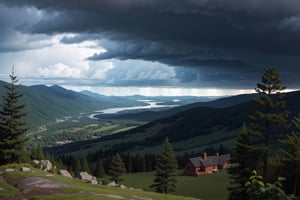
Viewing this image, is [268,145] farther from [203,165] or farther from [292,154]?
[203,165]

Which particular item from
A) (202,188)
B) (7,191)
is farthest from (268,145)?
(202,188)

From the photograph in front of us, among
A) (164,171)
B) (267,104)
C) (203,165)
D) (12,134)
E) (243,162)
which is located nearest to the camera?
(267,104)

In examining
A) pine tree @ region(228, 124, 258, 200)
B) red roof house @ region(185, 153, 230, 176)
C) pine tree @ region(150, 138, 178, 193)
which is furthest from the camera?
red roof house @ region(185, 153, 230, 176)

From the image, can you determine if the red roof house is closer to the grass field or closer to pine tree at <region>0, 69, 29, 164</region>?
the grass field

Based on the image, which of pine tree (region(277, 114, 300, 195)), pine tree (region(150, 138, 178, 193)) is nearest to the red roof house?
pine tree (region(150, 138, 178, 193))

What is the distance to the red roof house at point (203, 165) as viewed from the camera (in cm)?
14012

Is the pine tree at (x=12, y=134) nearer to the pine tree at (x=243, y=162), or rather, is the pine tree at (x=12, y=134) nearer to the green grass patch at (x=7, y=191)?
the green grass patch at (x=7, y=191)

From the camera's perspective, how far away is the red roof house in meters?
140

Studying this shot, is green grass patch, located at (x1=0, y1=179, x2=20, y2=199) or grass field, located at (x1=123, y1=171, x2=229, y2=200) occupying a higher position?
green grass patch, located at (x1=0, y1=179, x2=20, y2=199)

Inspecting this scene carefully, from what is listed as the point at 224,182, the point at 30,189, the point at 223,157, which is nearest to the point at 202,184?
the point at 224,182

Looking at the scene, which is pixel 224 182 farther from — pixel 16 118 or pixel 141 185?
pixel 16 118

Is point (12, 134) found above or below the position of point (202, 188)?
above

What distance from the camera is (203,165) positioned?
469ft

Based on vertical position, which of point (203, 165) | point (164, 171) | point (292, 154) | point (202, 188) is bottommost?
point (203, 165)
